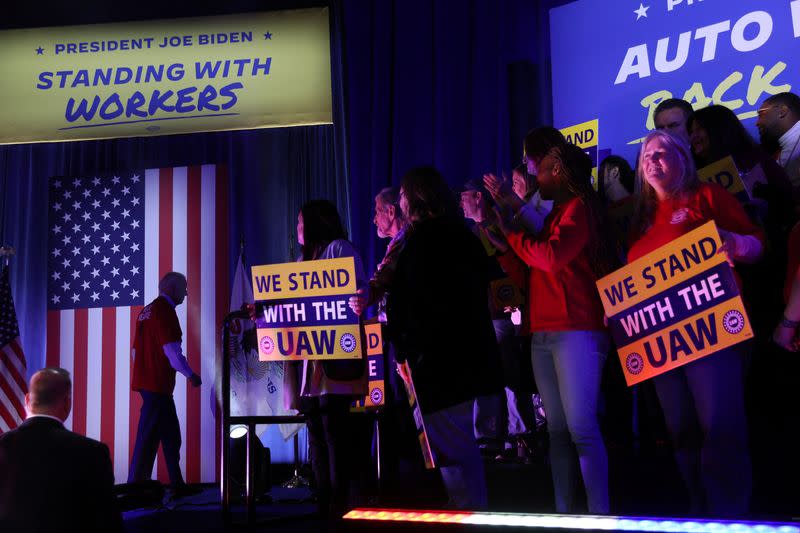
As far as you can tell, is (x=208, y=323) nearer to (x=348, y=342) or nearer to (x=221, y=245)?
(x=221, y=245)

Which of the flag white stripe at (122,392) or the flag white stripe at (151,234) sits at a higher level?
the flag white stripe at (151,234)

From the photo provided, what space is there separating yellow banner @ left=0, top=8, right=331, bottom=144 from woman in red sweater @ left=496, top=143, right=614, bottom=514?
12.5ft

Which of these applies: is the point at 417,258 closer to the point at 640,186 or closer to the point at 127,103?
the point at 640,186

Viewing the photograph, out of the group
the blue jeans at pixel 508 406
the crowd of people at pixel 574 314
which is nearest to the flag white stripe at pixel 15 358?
the blue jeans at pixel 508 406

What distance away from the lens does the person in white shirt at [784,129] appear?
325cm

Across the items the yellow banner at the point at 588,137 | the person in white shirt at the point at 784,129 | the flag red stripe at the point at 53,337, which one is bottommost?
the flag red stripe at the point at 53,337

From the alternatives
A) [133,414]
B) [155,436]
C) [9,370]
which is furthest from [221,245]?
[9,370]

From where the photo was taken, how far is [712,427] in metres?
2.52

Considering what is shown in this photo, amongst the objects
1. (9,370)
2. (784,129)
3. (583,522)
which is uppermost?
(784,129)

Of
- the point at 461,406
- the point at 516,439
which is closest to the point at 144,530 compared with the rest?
the point at 516,439

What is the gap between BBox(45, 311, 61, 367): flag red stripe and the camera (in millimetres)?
6750

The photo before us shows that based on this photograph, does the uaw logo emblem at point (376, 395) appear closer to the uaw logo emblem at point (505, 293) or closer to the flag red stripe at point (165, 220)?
the uaw logo emblem at point (505, 293)

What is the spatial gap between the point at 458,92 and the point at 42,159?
394 centimetres

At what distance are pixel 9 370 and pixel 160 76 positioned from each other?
96.4 inches
